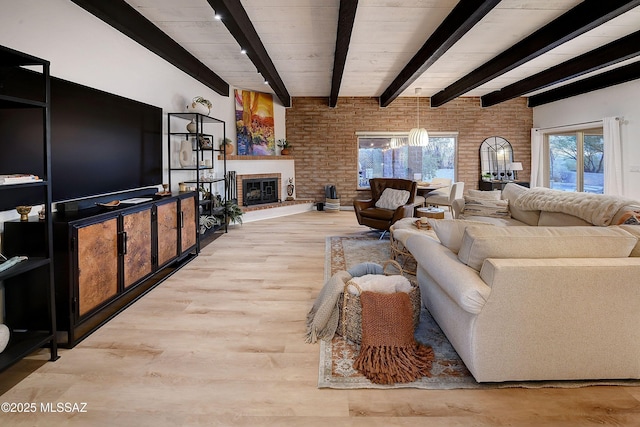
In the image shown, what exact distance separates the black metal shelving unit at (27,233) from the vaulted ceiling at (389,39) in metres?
1.26

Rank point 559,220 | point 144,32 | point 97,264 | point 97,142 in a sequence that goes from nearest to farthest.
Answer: point 97,264 < point 97,142 < point 559,220 < point 144,32

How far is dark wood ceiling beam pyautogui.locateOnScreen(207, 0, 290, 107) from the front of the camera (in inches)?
138

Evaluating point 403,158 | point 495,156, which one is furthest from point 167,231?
point 495,156

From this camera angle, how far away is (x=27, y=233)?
2375mm

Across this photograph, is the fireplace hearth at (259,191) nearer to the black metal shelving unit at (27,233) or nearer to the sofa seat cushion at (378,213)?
the sofa seat cushion at (378,213)

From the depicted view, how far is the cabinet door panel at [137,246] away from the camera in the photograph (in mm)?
3193

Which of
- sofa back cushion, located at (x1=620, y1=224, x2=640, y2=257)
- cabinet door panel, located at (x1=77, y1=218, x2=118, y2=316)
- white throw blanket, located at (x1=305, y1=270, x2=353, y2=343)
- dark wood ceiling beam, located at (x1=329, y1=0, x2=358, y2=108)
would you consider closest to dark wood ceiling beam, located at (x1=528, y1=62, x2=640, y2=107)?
dark wood ceiling beam, located at (x1=329, y1=0, x2=358, y2=108)

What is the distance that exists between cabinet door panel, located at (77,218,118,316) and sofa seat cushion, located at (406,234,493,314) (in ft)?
7.50

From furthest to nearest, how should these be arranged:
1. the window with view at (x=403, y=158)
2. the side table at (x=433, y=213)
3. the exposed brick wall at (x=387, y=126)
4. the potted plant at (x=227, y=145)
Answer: the window with view at (x=403, y=158) < the exposed brick wall at (x=387, y=126) < the potted plant at (x=227, y=145) < the side table at (x=433, y=213)

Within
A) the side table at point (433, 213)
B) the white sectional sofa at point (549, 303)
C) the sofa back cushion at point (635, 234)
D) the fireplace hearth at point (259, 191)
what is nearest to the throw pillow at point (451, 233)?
the white sectional sofa at point (549, 303)

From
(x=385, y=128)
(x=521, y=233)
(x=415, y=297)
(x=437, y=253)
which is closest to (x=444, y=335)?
(x=415, y=297)

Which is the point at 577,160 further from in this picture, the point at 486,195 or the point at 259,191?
the point at 259,191

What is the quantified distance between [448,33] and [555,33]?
124cm

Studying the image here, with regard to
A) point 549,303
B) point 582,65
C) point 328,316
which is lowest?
point 328,316
